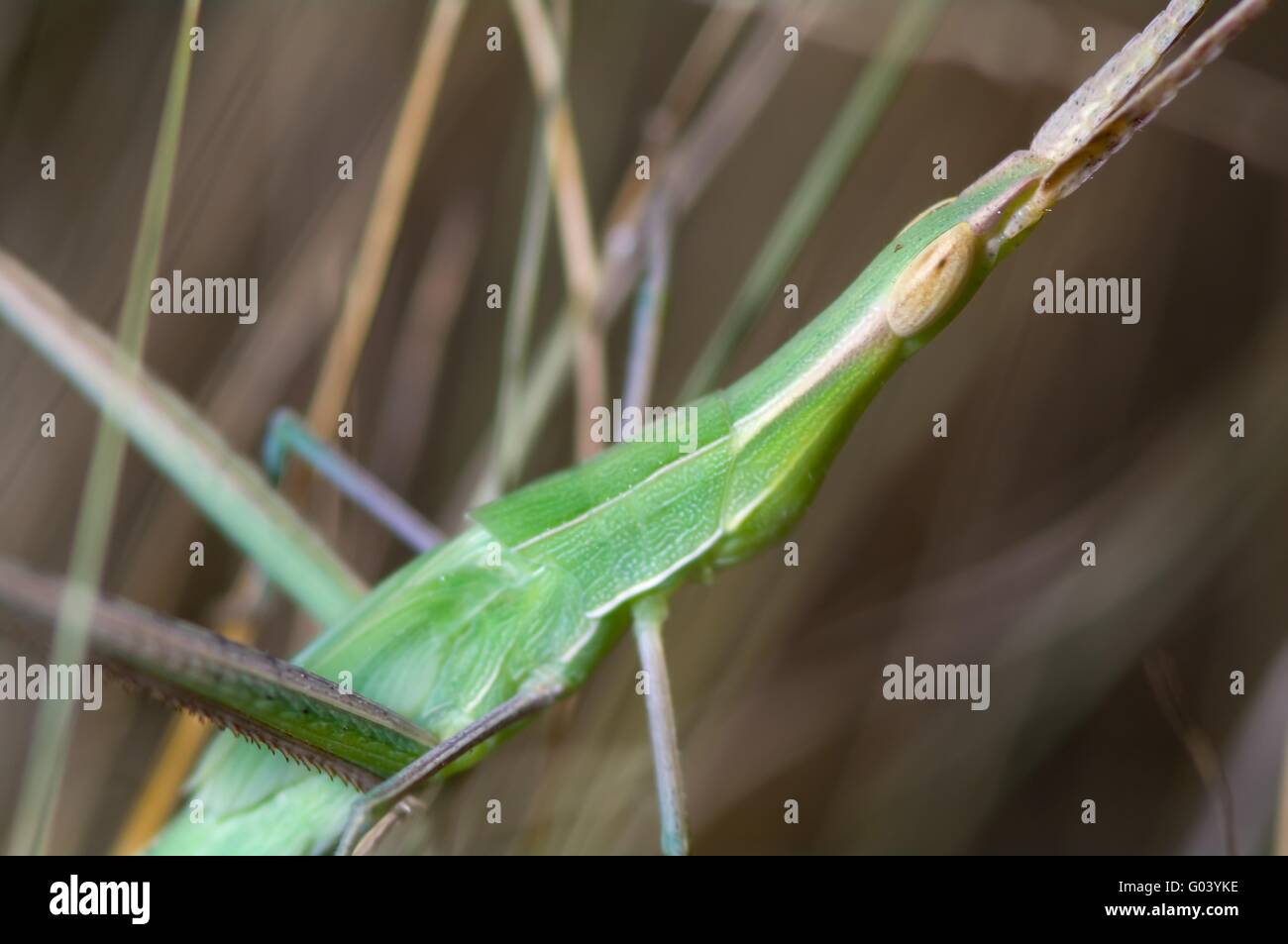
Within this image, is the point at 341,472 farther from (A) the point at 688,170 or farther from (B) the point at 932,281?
(B) the point at 932,281

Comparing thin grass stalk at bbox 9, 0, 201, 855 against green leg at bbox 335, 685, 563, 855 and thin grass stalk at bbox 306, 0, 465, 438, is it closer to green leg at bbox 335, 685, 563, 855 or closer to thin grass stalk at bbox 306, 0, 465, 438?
green leg at bbox 335, 685, 563, 855

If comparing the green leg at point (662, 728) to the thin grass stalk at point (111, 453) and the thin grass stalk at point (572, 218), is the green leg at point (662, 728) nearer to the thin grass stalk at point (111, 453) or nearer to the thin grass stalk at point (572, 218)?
the thin grass stalk at point (572, 218)

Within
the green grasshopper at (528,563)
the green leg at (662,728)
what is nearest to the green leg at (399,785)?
the green grasshopper at (528,563)

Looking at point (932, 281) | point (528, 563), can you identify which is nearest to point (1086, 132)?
point (932, 281)

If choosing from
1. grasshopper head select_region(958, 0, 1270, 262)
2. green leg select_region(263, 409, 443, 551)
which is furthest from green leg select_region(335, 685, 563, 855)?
grasshopper head select_region(958, 0, 1270, 262)

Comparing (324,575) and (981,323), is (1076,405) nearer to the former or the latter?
(981,323)

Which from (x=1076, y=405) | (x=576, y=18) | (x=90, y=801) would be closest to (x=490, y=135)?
(x=576, y=18)
